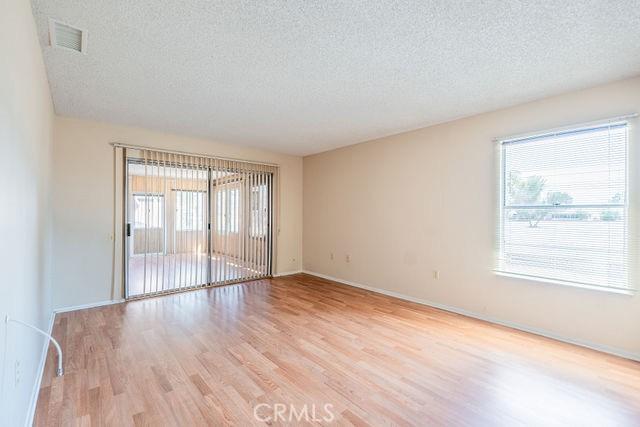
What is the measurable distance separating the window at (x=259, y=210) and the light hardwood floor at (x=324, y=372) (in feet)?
7.08

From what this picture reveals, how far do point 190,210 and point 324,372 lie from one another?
359 centimetres

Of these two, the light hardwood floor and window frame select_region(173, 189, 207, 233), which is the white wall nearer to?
the light hardwood floor

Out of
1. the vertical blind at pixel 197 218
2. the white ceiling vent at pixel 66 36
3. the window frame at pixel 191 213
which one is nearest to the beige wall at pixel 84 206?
the vertical blind at pixel 197 218

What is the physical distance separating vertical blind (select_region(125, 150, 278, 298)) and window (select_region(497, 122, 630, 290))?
4071 mm

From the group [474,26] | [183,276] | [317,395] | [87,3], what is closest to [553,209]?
[474,26]

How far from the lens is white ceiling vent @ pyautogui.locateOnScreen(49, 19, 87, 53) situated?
1966 mm

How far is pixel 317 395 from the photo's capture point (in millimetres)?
2082

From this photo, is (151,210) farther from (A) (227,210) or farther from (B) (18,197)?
(B) (18,197)

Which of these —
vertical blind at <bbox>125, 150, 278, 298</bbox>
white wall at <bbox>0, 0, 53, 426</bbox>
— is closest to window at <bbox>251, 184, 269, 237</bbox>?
vertical blind at <bbox>125, 150, 278, 298</bbox>

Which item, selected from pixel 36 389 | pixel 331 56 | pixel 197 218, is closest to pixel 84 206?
pixel 197 218

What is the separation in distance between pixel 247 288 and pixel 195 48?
12.5 feet

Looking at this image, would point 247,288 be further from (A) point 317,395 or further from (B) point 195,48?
(B) point 195,48

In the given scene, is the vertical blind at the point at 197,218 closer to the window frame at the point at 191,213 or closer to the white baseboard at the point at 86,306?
the window frame at the point at 191,213

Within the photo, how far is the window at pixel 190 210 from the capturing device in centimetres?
479
